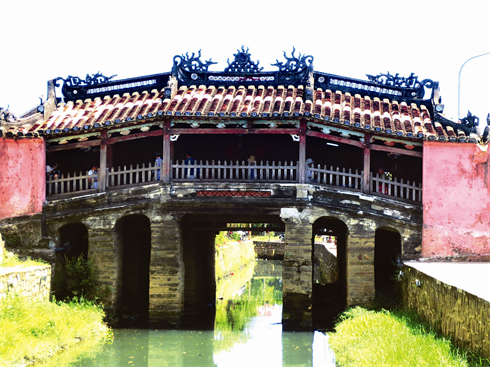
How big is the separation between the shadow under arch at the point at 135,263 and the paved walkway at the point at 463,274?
25.7 feet

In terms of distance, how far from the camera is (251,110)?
14.5 meters

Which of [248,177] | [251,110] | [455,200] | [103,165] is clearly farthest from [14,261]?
[455,200]

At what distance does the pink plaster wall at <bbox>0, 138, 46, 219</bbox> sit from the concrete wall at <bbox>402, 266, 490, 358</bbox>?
995 cm

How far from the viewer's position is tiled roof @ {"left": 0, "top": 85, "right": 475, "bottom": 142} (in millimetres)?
14219

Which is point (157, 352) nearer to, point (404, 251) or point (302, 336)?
point (302, 336)

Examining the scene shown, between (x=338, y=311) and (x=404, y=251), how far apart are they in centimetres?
266

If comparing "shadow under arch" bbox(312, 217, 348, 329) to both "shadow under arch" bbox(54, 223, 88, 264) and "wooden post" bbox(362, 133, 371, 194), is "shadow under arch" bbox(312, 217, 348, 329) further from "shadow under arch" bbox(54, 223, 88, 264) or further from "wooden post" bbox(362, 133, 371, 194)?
"shadow under arch" bbox(54, 223, 88, 264)

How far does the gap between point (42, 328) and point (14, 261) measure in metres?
3.33

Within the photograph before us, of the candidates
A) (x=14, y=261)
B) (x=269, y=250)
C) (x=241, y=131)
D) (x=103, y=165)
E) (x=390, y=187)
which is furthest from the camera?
(x=269, y=250)

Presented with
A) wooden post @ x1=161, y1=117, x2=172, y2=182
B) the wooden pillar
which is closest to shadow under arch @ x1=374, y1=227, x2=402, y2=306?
wooden post @ x1=161, y1=117, x2=172, y2=182

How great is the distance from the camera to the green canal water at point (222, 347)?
11.6m

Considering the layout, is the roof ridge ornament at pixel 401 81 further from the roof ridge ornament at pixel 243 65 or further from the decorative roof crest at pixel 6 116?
the decorative roof crest at pixel 6 116

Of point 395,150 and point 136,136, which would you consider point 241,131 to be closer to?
point 136,136

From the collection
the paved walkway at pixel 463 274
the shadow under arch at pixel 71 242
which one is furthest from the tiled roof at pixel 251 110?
the paved walkway at pixel 463 274
